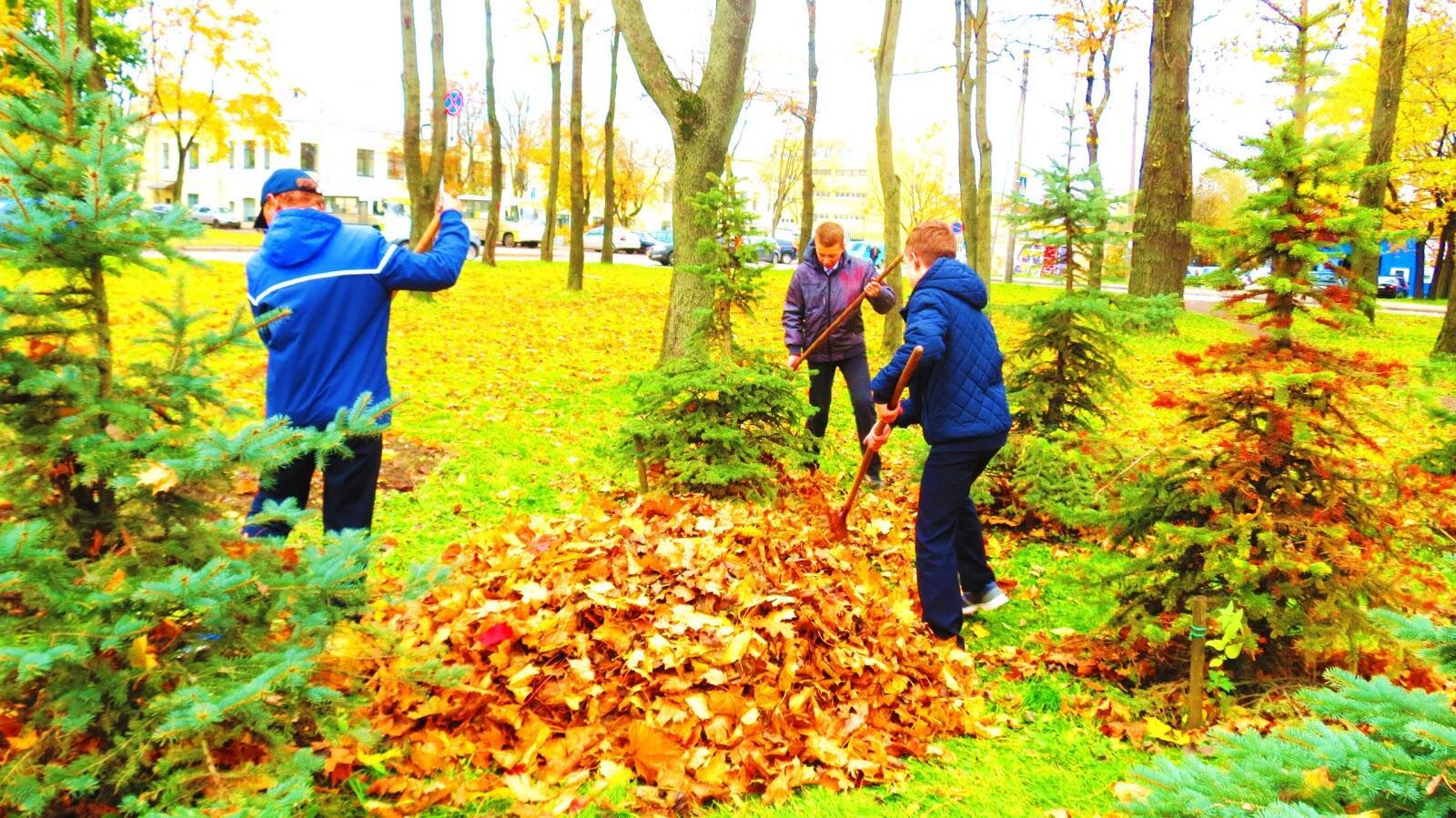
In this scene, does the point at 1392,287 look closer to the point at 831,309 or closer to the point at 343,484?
the point at 831,309

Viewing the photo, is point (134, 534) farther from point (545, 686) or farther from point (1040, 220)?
point (1040, 220)

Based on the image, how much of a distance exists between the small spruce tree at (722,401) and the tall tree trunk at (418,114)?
920cm

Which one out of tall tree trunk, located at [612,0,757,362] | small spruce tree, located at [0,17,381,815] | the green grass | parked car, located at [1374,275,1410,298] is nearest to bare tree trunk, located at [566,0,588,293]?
the green grass

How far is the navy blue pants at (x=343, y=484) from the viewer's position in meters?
3.77

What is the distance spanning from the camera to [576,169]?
1817 centimetres

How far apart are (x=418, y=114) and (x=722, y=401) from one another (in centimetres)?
1085

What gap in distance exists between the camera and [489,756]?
3221mm

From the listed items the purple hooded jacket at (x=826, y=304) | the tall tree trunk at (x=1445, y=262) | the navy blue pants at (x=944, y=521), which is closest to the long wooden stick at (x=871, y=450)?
the navy blue pants at (x=944, y=521)

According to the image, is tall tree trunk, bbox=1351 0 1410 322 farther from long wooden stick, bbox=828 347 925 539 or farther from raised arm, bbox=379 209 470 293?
raised arm, bbox=379 209 470 293

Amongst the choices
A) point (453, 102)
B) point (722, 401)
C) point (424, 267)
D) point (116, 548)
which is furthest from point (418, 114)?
point (116, 548)

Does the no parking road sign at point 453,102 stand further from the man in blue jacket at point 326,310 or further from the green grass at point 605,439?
the man in blue jacket at point 326,310

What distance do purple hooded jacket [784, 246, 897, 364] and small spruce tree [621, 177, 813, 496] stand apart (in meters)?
0.86

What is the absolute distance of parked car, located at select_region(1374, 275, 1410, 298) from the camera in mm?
36188

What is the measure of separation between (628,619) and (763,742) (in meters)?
0.80
